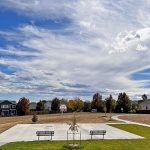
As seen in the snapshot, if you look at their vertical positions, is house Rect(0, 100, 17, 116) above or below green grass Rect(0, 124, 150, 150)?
above

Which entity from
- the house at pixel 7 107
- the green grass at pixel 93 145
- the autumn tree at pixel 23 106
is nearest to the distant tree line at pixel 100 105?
the autumn tree at pixel 23 106

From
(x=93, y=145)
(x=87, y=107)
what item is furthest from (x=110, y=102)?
(x=93, y=145)

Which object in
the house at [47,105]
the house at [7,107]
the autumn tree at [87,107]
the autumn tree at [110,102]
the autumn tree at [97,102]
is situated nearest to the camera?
the autumn tree at [110,102]

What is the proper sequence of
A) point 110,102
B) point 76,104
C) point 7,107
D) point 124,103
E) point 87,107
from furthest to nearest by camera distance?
point 76,104
point 87,107
point 7,107
point 110,102
point 124,103

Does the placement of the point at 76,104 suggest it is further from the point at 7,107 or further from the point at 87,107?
the point at 7,107

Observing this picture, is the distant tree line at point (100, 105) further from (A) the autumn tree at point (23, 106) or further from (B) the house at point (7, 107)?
(B) the house at point (7, 107)

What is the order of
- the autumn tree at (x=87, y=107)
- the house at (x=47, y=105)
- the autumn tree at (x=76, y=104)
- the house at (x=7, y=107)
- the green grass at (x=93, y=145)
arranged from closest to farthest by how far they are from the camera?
1. the green grass at (x=93, y=145)
2. the house at (x=7, y=107)
3. the autumn tree at (x=87, y=107)
4. the autumn tree at (x=76, y=104)
5. the house at (x=47, y=105)

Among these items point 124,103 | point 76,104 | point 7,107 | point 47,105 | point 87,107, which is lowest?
point 7,107

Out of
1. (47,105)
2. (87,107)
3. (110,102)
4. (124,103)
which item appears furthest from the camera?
(47,105)

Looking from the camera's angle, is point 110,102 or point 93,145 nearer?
point 93,145

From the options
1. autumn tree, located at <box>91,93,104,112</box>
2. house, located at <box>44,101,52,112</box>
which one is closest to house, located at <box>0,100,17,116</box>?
house, located at <box>44,101,52,112</box>

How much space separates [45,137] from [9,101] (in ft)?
A: 395

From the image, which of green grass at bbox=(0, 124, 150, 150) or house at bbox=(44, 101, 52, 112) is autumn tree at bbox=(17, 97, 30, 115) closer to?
house at bbox=(44, 101, 52, 112)

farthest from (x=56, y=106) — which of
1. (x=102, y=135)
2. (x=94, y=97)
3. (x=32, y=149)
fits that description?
(x=32, y=149)
